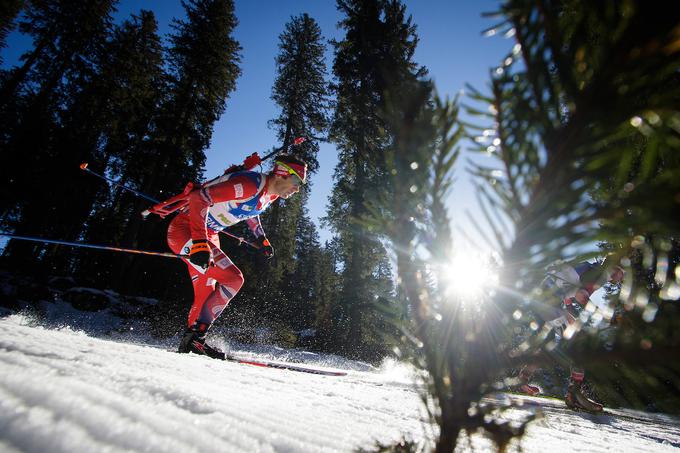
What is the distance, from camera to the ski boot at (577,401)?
14.0 ft

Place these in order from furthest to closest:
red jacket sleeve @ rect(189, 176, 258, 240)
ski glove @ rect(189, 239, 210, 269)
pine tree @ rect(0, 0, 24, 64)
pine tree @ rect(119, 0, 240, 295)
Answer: pine tree @ rect(119, 0, 240, 295)
pine tree @ rect(0, 0, 24, 64)
red jacket sleeve @ rect(189, 176, 258, 240)
ski glove @ rect(189, 239, 210, 269)

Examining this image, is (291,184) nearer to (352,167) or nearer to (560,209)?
(560,209)

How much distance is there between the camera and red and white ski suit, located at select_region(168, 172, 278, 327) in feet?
12.6

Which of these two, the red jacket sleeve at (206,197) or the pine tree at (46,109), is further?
the pine tree at (46,109)

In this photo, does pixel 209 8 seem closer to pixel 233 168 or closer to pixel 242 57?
pixel 242 57

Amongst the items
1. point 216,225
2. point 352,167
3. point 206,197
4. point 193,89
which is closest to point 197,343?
point 216,225

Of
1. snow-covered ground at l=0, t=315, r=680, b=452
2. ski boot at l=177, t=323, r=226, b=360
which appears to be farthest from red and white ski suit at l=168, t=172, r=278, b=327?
snow-covered ground at l=0, t=315, r=680, b=452

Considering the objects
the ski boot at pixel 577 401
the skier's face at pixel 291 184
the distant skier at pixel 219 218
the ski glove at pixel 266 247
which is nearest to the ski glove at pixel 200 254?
the distant skier at pixel 219 218

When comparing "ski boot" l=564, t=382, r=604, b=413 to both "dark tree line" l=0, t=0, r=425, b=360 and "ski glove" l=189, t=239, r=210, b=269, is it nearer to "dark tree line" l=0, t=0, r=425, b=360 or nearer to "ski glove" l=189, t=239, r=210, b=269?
"ski glove" l=189, t=239, r=210, b=269

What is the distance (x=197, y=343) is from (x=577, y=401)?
5.09 meters

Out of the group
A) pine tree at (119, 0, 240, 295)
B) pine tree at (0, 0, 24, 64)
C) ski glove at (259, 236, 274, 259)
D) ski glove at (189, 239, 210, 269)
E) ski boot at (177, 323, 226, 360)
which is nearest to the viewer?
ski glove at (189, 239, 210, 269)

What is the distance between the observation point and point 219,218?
455cm

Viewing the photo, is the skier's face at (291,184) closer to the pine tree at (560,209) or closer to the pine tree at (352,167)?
the pine tree at (560,209)

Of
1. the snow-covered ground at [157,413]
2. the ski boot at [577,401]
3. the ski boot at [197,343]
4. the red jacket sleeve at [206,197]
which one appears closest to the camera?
the snow-covered ground at [157,413]
